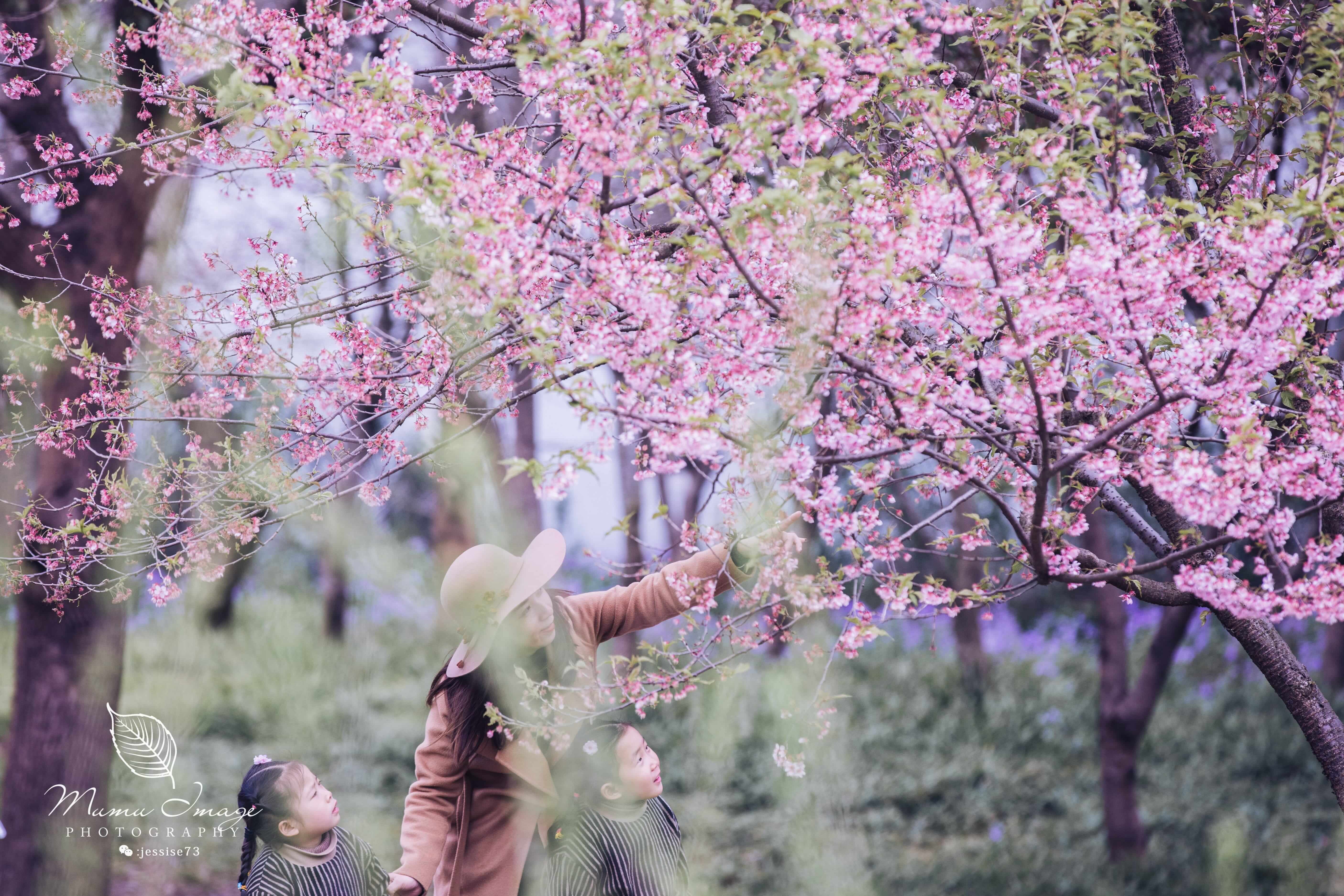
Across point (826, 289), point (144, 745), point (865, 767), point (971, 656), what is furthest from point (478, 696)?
point (971, 656)

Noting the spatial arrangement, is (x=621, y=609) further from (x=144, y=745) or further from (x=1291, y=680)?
(x=144, y=745)

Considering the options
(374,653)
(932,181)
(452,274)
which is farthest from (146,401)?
(374,653)

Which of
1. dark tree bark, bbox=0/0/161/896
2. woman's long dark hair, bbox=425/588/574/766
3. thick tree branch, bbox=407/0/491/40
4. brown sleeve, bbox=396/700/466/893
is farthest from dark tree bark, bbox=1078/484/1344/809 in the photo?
dark tree bark, bbox=0/0/161/896

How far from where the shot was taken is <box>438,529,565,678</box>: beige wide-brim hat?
10.0 ft

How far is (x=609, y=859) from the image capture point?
3.02 m

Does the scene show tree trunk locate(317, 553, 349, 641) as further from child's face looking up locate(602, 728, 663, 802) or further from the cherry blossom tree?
child's face looking up locate(602, 728, 663, 802)

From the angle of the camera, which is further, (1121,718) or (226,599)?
(226,599)

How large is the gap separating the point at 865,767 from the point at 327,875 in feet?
18.3

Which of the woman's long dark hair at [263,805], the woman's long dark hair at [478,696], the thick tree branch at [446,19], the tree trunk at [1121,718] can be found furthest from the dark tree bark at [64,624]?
the tree trunk at [1121,718]

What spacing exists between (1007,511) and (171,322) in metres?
3.23

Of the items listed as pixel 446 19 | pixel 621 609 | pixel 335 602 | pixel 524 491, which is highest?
pixel 446 19

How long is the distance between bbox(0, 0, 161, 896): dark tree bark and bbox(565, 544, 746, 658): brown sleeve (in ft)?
9.24

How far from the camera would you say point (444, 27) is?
152 inches

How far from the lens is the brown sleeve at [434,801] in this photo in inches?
125
